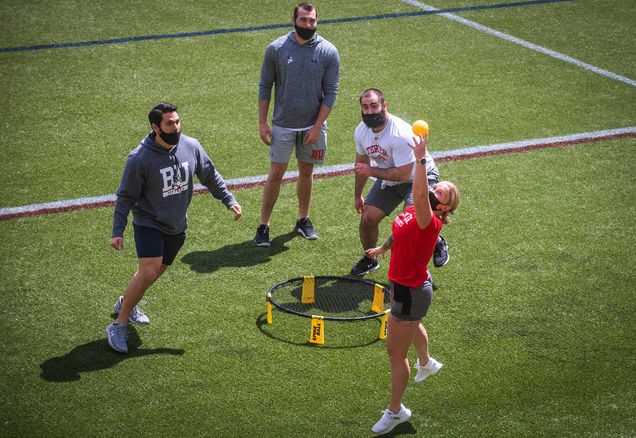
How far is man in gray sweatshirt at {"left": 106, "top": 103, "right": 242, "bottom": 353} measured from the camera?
26.6 feet

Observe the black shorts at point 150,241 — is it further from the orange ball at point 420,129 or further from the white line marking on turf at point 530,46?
the white line marking on turf at point 530,46

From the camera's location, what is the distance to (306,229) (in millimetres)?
10742

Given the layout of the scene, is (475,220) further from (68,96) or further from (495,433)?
(68,96)

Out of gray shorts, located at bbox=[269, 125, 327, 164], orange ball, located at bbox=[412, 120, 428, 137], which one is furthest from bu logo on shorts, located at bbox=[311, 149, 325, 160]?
orange ball, located at bbox=[412, 120, 428, 137]

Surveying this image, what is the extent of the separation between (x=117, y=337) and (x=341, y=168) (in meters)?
5.00

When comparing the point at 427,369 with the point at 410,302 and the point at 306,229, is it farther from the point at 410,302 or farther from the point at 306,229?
the point at 306,229

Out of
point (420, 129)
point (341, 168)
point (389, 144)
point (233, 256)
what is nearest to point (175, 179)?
point (233, 256)

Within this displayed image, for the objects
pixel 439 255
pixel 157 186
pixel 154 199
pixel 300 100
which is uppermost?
pixel 300 100

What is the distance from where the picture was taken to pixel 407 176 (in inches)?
376

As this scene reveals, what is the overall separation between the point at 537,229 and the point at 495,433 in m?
4.06

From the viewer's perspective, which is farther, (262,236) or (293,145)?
(293,145)

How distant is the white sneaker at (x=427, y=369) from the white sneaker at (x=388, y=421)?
1.86 feet

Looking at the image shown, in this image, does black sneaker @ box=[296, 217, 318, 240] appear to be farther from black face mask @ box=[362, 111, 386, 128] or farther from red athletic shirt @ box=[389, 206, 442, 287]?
red athletic shirt @ box=[389, 206, 442, 287]

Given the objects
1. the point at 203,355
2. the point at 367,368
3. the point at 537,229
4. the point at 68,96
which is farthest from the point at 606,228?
the point at 68,96
